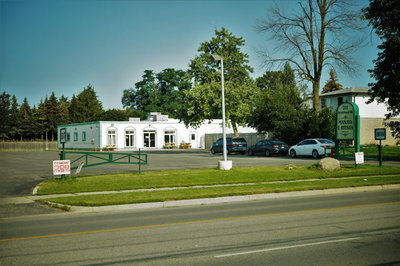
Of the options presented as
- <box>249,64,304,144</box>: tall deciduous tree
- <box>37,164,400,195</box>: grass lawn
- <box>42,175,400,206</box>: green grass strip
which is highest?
<box>249,64,304,144</box>: tall deciduous tree

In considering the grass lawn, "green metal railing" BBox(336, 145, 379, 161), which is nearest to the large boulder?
the grass lawn

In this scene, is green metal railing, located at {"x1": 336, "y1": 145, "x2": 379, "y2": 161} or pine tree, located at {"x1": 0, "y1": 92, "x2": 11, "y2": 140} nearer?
green metal railing, located at {"x1": 336, "y1": 145, "x2": 379, "y2": 161}

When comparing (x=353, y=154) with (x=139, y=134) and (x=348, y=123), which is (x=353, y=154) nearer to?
(x=348, y=123)

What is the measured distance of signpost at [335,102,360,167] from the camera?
20.1 m

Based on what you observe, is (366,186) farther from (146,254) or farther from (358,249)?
(146,254)

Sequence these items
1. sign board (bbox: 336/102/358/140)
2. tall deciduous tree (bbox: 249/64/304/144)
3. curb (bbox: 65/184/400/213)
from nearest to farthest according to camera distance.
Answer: curb (bbox: 65/184/400/213) → sign board (bbox: 336/102/358/140) → tall deciduous tree (bbox: 249/64/304/144)

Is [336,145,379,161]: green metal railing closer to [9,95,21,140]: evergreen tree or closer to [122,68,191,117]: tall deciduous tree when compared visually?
[122,68,191,117]: tall deciduous tree

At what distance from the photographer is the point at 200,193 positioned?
40.5 ft

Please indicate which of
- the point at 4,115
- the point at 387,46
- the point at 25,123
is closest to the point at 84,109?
the point at 25,123

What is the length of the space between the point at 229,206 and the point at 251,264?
5645 mm

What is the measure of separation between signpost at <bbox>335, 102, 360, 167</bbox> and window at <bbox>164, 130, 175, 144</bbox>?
131 feet

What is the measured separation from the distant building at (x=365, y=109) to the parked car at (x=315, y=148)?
1768 cm

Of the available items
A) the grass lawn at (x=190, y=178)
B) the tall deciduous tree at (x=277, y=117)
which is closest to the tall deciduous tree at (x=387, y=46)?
the grass lawn at (x=190, y=178)

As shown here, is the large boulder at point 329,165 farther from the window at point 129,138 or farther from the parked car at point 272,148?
the window at point 129,138
